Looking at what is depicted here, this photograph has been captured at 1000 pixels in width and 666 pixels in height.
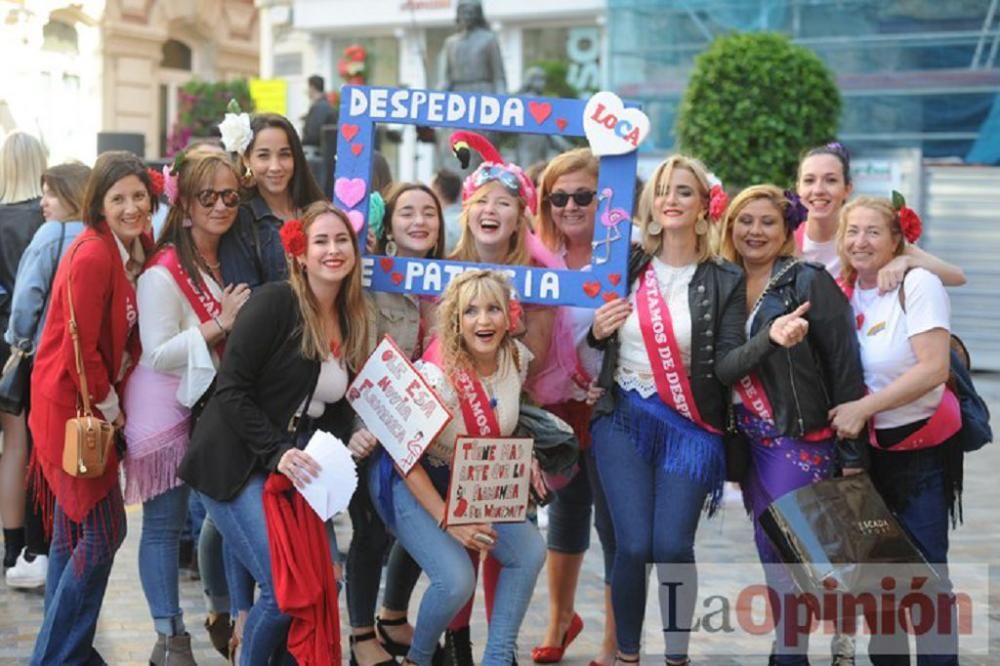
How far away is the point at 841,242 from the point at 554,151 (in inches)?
539

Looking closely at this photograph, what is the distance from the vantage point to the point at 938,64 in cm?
1809

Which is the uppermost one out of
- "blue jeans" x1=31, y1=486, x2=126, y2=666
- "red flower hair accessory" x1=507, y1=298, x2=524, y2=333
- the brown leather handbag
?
"red flower hair accessory" x1=507, y1=298, x2=524, y2=333

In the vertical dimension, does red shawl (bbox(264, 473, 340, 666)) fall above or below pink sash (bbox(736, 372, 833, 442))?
below

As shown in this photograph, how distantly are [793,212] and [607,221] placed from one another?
2.04 feet

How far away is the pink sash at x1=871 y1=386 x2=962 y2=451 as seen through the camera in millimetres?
4844

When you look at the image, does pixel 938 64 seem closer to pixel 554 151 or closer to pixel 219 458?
pixel 554 151

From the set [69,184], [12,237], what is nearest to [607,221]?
[69,184]

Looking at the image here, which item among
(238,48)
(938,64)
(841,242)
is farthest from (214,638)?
(238,48)

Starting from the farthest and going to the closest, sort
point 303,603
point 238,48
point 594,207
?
point 238,48
point 594,207
point 303,603

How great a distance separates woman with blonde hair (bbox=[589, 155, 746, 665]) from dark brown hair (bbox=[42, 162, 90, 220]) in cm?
239

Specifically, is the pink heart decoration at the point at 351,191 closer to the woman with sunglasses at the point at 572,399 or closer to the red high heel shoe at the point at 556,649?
the woman with sunglasses at the point at 572,399

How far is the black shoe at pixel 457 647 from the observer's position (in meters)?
5.27

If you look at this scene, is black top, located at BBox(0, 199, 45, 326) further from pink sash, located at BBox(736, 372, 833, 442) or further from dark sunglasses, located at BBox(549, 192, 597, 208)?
pink sash, located at BBox(736, 372, 833, 442)

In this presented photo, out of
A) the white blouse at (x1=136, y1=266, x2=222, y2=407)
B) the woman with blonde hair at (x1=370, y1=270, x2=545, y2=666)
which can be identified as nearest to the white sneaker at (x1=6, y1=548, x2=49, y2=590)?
the white blouse at (x1=136, y1=266, x2=222, y2=407)
